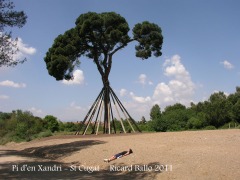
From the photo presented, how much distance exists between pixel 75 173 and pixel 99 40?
46.8ft

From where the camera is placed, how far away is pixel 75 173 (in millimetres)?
9172

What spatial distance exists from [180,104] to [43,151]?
44754 mm

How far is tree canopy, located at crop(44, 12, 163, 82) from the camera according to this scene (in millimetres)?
21391

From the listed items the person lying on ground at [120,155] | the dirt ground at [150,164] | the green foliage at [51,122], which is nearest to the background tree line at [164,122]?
the green foliage at [51,122]

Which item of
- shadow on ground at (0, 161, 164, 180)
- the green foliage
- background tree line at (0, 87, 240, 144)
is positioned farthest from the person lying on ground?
the green foliage

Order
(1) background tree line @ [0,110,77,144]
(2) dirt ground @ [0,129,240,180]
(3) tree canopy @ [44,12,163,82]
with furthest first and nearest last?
1. (1) background tree line @ [0,110,77,144]
2. (3) tree canopy @ [44,12,163,82]
3. (2) dirt ground @ [0,129,240,180]

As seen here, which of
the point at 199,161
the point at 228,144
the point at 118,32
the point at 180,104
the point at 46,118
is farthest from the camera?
the point at 180,104

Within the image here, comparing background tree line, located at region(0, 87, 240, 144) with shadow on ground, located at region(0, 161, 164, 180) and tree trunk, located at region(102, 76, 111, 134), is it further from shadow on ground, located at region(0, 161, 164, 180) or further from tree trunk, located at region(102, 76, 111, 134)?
shadow on ground, located at region(0, 161, 164, 180)

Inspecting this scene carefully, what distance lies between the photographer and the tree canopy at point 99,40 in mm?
21391

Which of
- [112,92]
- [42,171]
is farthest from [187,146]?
[112,92]

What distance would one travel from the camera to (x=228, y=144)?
1084cm

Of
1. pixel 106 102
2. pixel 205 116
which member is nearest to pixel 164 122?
pixel 106 102

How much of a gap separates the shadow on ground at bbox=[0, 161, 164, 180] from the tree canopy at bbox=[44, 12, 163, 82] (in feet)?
39.5

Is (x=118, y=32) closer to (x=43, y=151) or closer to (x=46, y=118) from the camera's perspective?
(x=43, y=151)
